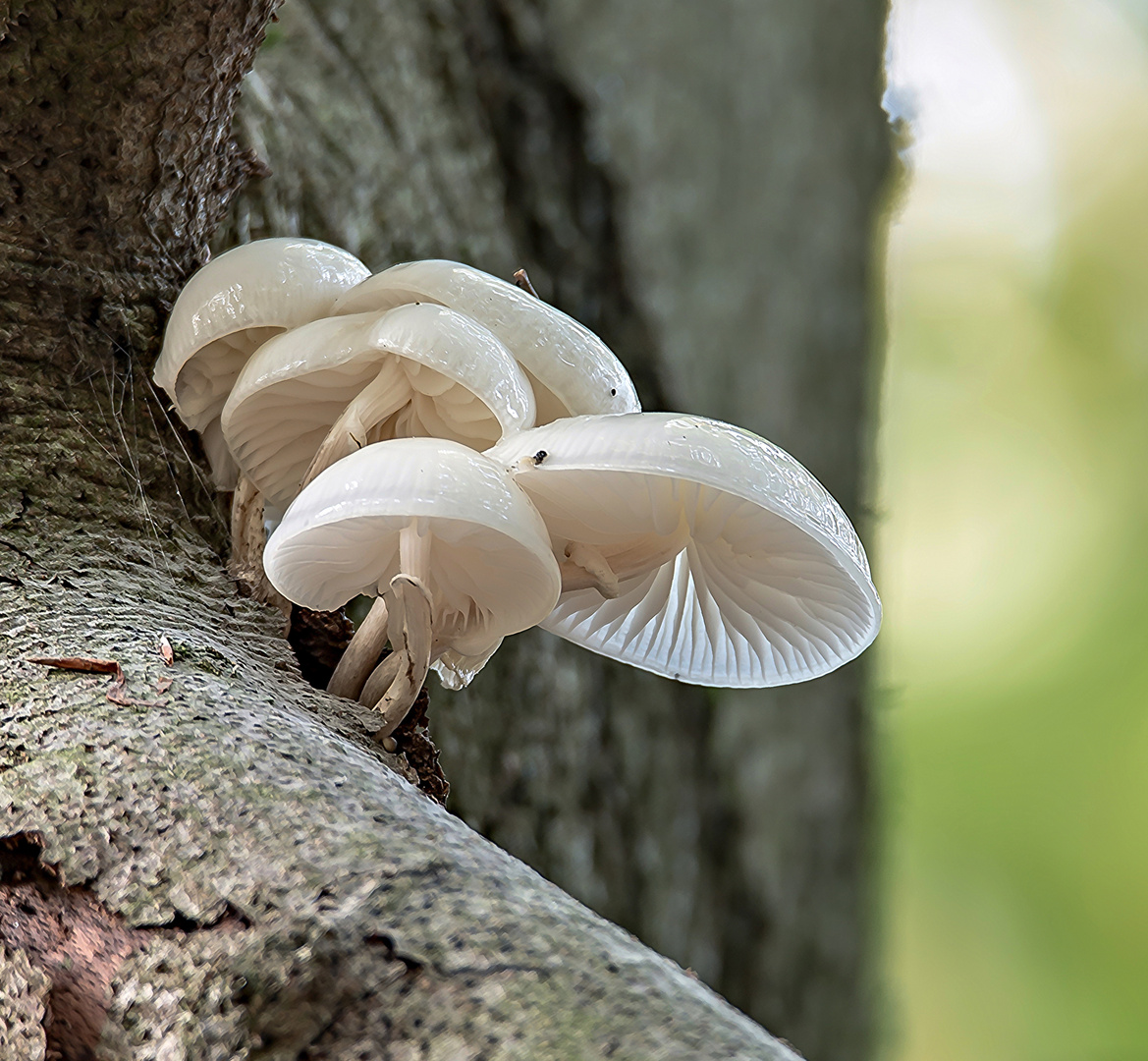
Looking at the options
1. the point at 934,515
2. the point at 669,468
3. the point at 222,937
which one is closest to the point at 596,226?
the point at 669,468

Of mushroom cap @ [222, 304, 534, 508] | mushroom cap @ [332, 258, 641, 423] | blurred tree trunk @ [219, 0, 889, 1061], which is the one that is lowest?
mushroom cap @ [222, 304, 534, 508]

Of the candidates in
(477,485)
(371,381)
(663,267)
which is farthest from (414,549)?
(663,267)

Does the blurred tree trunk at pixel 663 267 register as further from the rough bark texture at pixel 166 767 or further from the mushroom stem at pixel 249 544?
the mushroom stem at pixel 249 544

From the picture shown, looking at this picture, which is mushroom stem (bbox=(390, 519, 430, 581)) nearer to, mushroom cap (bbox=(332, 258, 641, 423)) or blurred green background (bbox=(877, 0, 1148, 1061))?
mushroom cap (bbox=(332, 258, 641, 423))

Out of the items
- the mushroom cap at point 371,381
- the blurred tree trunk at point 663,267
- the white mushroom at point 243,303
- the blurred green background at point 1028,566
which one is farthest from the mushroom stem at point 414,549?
the blurred green background at point 1028,566

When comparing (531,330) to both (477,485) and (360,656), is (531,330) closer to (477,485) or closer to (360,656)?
(477,485)

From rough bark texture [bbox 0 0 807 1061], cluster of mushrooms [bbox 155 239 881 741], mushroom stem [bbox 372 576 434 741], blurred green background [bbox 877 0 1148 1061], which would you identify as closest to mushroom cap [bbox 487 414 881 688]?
cluster of mushrooms [bbox 155 239 881 741]

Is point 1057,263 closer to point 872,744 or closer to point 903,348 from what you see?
point 903,348
